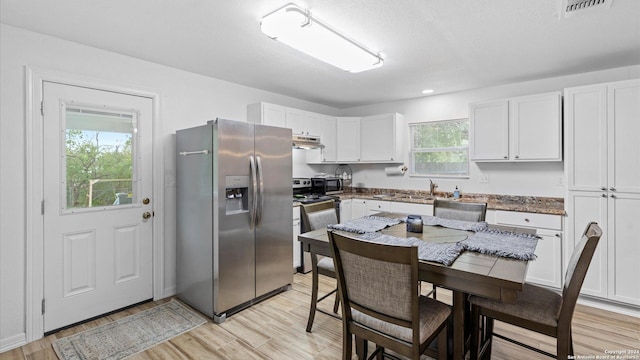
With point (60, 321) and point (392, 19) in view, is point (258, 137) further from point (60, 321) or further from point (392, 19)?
point (60, 321)

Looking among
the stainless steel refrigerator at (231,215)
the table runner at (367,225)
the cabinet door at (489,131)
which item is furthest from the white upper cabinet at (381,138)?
the table runner at (367,225)

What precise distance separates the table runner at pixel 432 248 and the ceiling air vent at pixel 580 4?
160 centimetres

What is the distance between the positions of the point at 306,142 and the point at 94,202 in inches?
98.6

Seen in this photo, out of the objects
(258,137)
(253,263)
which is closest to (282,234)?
(253,263)

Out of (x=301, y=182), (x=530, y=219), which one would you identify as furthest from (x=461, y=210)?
(x=301, y=182)

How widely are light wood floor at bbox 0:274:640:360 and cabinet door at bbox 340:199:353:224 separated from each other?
5.75 feet

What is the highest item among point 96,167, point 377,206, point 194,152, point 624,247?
point 194,152

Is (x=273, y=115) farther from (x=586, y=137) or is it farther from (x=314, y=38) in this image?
(x=586, y=137)

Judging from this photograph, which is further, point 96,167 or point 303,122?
point 303,122

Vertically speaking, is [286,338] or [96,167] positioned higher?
[96,167]

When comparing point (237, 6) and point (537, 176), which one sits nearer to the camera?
point (237, 6)

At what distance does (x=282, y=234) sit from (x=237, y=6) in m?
2.14

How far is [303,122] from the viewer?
4.28m

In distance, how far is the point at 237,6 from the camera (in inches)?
75.5
